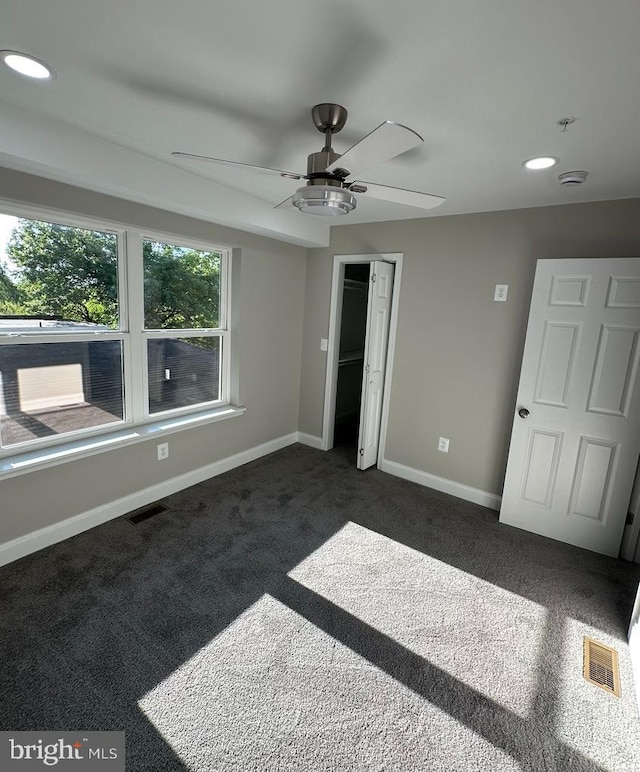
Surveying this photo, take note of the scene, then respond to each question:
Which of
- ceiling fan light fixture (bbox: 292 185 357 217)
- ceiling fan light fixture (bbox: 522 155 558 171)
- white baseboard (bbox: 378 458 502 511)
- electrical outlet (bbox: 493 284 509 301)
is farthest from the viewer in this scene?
white baseboard (bbox: 378 458 502 511)

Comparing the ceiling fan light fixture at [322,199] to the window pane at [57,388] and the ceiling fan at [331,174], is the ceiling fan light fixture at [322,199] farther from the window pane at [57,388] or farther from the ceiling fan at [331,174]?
the window pane at [57,388]

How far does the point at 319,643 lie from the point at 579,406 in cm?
221

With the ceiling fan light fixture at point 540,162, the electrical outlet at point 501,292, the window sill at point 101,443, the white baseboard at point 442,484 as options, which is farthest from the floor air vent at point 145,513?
the ceiling fan light fixture at point 540,162

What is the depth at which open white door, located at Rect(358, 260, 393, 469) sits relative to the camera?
11.1 feet

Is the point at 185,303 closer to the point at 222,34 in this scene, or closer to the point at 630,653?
the point at 222,34

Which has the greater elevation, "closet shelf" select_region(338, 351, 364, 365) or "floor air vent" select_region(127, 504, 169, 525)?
"closet shelf" select_region(338, 351, 364, 365)

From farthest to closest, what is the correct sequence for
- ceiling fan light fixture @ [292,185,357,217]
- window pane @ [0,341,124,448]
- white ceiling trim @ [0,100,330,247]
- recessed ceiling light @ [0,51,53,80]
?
window pane @ [0,341,124,448]
white ceiling trim @ [0,100,330,247]
ceiling fan light fixture @ [292,185,357,217]
recessed ceiling light @ [0,51,53,80]

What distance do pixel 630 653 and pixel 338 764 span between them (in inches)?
59.5

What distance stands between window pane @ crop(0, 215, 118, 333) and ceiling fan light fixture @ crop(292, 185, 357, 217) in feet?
5.12

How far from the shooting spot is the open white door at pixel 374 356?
3.39 metres

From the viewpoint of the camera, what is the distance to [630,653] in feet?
6.15

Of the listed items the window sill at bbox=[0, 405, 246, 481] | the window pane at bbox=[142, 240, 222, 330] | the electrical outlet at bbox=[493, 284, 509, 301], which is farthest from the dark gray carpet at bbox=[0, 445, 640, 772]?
the electrical outlet at bbox=[493, 284, 509, 301]

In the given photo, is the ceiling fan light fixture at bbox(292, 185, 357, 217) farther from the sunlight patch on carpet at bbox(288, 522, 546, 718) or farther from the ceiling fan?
the sunlight patch on carpet at bbox(288, 522, 546, 718)

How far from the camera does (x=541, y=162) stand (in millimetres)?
2014
